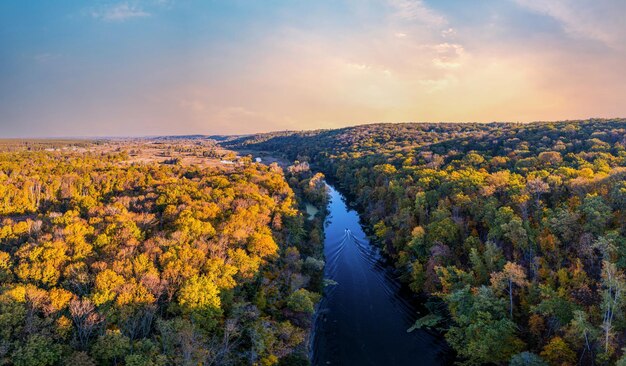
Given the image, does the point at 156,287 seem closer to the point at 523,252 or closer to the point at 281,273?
the point at 281,273

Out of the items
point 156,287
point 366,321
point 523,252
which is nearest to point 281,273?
point 366,321

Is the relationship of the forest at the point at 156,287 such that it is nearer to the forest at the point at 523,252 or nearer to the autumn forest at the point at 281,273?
the autumn forest at the point at 281,273

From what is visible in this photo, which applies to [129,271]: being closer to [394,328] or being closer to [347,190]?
[394,328]

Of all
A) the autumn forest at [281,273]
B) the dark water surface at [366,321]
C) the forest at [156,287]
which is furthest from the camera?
the dark water surface at [366,321]

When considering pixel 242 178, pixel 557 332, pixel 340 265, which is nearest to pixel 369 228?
pixel 340 265

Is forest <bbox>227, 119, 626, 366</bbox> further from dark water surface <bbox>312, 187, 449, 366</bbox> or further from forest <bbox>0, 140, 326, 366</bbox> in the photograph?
forest <bbox>0, 140, 326, 366</bbox>

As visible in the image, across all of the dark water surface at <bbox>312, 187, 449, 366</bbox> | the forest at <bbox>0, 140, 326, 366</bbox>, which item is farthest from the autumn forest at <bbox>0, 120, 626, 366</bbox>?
the dark water surface at <bbox>312, 187, 449, 366</bbox>

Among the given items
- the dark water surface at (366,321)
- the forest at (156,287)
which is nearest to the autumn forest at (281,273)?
the forest at (156,287)
